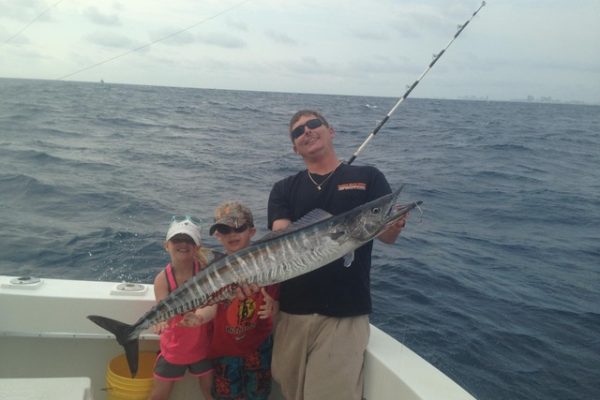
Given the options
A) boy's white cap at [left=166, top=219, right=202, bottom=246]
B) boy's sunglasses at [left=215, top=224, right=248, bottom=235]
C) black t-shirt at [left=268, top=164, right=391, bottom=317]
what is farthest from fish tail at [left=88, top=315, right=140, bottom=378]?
black t-shirt at [left=268, top=164, right=391, bottom=317]

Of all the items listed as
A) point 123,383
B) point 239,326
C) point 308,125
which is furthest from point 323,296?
point 123,383

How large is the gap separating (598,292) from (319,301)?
6.23m

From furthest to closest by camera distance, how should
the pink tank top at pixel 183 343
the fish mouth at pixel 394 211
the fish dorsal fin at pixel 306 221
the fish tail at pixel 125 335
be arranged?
1. the pink tank top at pixel 183 343
2. the fish tail at pixel 125 335
3. the fish dorsal fin at pixel 306 221
4. the fish mouth at pixel 394 211

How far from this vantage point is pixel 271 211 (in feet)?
11.3

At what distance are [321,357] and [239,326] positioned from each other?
66 cm

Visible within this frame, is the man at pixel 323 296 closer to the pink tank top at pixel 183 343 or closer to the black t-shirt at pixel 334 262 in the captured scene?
the black t-shirt at pixel 334 262

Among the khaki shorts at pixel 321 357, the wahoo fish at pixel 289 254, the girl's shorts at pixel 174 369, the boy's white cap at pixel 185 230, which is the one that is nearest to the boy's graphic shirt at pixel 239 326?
the girl's shorts at pixel 174 369

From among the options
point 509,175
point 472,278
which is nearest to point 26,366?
point 472,278

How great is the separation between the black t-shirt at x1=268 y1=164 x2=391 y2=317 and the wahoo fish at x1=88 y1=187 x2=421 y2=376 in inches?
9.9

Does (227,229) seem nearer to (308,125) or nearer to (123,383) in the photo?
(308,125)

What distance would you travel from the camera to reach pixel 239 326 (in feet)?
11.1

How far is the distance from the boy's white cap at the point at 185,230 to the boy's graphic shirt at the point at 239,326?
53 cm

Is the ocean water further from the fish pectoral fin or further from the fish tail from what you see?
the fish tail

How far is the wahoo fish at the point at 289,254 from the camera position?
288 cm
